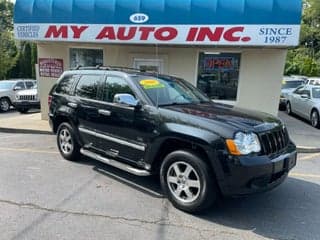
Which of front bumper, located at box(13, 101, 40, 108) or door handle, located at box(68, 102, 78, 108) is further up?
door handle, located at box(68, 102, 78, 108)

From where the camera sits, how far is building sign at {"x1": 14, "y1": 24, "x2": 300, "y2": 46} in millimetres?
8781

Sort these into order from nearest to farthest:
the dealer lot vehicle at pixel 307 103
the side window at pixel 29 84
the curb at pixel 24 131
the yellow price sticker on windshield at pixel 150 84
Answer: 1. the yellow price sticker on windshield at pixel 150 84
2. the curb at pixel 24 131
3. the dealer lot vehicle at pixel 307 103
4. the side window at pixel 29 84

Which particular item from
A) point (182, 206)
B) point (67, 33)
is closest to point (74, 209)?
point (182, 206)

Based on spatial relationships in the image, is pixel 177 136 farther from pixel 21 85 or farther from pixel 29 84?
pixel 29 84

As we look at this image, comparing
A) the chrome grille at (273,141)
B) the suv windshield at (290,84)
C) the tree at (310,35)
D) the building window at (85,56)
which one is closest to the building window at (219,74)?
the building window at (85,56)

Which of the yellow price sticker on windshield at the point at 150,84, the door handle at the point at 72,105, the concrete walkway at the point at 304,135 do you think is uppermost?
the yellow price sticker on windshield at the point at 150,84

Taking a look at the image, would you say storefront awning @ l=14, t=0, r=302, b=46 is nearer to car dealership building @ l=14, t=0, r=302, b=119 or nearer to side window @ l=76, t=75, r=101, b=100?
car dealership building @ l=14, t=0, r=302, b=119

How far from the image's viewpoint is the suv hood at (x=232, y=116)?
4.55 m

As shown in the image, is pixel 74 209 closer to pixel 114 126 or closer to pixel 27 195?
pixel 27 195

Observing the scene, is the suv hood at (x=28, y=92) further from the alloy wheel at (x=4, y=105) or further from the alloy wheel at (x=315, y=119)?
the alloy wheel at (x=315, y=119)

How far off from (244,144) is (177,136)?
89cm

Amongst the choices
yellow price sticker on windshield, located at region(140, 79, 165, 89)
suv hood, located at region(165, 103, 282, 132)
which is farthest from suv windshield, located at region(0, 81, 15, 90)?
suv hood, located at region(165, 103, 282, 132)

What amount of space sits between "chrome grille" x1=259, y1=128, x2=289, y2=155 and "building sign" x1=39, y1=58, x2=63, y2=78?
333 inches

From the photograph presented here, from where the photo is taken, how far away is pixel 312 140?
9820 millimetres
